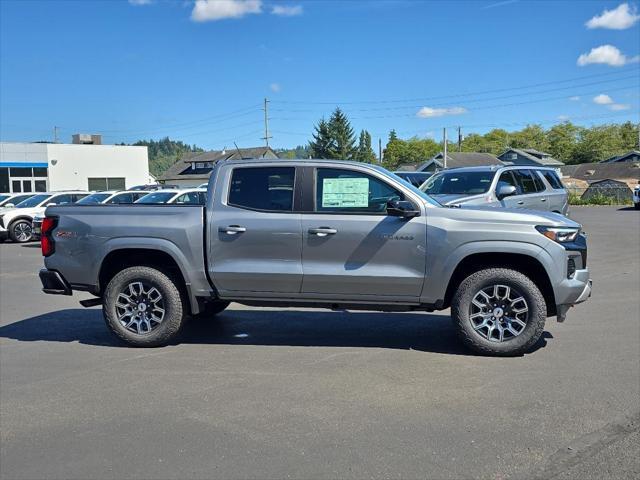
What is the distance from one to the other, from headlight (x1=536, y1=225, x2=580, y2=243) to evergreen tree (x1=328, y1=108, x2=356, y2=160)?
272 feet

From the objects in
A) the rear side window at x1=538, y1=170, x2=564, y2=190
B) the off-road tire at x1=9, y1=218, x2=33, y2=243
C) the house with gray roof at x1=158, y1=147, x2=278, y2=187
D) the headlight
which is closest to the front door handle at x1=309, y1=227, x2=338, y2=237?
the headlight

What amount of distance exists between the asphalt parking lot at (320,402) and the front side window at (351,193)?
145 centimetres

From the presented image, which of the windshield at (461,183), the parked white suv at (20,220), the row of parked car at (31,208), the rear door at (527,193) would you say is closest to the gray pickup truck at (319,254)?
the windshield at (461,183)

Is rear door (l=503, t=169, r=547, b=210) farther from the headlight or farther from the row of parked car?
the row of parked car

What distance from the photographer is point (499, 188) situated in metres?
12.4

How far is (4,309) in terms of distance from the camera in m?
8.68

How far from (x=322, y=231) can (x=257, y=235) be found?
26.0 inches

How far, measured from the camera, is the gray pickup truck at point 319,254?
5816 millimetres

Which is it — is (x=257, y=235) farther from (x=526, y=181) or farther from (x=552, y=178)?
(x=552, y=178)

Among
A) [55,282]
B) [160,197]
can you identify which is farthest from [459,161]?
[55,282]

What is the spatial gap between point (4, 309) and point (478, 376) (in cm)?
679

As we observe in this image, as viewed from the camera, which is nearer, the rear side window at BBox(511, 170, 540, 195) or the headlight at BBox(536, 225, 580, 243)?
the headlight at BBox(536, 225, 580, 243)

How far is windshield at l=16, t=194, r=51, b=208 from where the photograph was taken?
2012 cm

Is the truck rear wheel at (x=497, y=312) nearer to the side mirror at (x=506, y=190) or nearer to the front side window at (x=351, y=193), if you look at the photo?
the front side window at (x=351, y=193)
